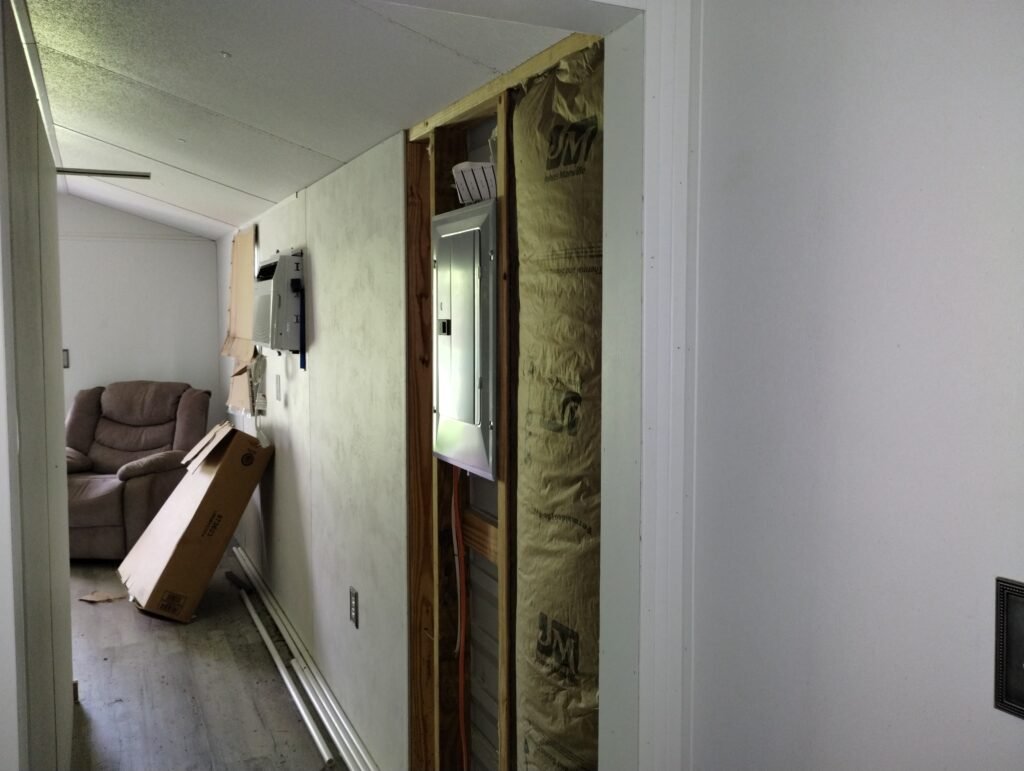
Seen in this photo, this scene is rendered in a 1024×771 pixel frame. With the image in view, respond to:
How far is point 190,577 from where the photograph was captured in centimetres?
434

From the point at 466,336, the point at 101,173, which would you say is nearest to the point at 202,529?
the point at 101,173

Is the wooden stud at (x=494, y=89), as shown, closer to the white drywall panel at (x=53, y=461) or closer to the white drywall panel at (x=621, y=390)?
the white drywall panel at (x=621, y=390)

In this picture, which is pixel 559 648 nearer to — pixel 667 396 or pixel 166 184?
pixel 667 396

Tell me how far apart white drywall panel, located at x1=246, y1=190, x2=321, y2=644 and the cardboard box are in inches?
6.6

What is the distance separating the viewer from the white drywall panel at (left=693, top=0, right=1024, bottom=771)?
2.75 ft

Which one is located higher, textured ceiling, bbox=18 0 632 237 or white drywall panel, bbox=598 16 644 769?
textured ceiling, bbox=18 0 632 237

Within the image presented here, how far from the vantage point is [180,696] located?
3.56 meters

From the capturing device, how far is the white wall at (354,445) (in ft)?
8.32

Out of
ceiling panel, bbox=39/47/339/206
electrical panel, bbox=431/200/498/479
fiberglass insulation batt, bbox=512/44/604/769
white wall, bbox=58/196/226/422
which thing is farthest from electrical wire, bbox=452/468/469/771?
white wall, bbox=58/196/226/422

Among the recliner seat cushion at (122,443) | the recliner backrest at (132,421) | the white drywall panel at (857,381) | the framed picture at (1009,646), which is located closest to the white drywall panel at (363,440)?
the white drywall panel at (857,381)

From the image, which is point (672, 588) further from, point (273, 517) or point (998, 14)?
point (273, 517)

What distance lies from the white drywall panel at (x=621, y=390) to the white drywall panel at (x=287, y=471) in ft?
7.94

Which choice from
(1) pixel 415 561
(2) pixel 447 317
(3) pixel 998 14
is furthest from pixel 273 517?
(3) pixel 998 14

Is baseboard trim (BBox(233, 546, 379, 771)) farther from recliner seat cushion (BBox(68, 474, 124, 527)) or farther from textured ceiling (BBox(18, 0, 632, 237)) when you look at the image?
textured ceiling (BBox(18, 0, 632, 237))
